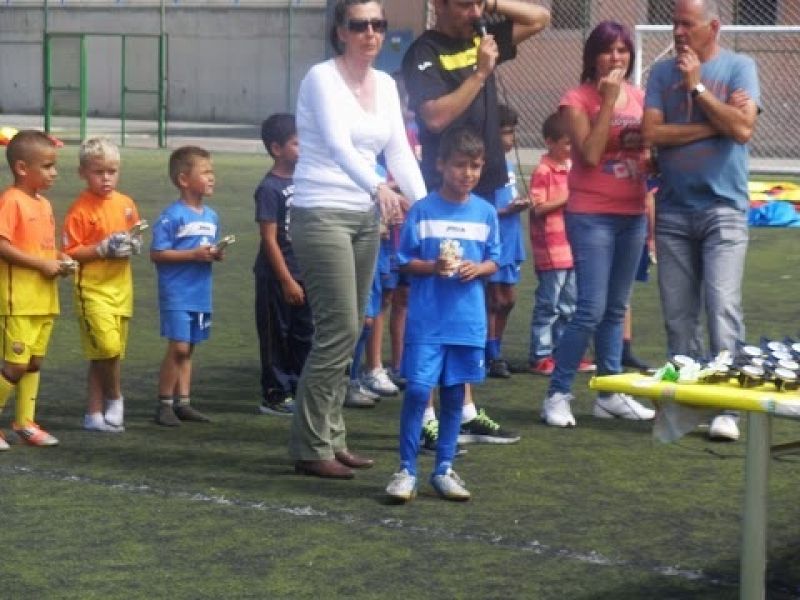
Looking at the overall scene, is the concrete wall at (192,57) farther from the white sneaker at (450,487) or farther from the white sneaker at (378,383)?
the white sneaker at (450,487)

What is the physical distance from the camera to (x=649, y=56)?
101 ft

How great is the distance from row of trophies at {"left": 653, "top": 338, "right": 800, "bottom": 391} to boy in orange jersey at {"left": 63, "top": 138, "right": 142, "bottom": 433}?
3441 millimetres

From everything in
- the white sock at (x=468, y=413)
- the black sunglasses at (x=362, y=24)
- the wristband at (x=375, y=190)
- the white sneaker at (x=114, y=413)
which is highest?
the black sunglasses at (x=362, y=24)

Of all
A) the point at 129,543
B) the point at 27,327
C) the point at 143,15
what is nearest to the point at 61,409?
the point at 27,327

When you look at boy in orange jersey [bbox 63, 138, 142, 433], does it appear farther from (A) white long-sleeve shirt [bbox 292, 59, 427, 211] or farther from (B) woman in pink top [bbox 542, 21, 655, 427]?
(B) woman in pink top [bbox 542, 21, 655, 427]

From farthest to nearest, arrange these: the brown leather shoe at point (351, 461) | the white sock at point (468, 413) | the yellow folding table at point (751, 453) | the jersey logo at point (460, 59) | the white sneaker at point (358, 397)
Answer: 1. the white sneaker at point (358, 397)
2. the white sock at point (468, 413)
3. the jersey logo at point (460, 59)
4. the brown leather shoe at point (351, 461)
5. the yellow folding table at point (751, 453)

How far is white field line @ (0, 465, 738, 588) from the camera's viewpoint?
623 cm

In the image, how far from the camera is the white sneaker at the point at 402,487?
7.10m

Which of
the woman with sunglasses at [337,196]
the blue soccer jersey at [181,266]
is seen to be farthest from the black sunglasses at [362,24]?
the blue soccer jersey at [181,266]

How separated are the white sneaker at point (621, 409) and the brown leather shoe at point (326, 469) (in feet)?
6.19

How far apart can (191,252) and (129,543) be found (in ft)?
8.04

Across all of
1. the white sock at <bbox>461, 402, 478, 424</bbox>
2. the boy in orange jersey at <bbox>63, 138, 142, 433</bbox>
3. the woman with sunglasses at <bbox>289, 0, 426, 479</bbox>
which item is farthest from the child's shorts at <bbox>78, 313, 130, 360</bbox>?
the white sock at <bbox>461, 402, 478, 424</bbox>

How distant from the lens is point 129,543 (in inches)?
256

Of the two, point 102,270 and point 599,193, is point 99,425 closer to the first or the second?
point 102,270
